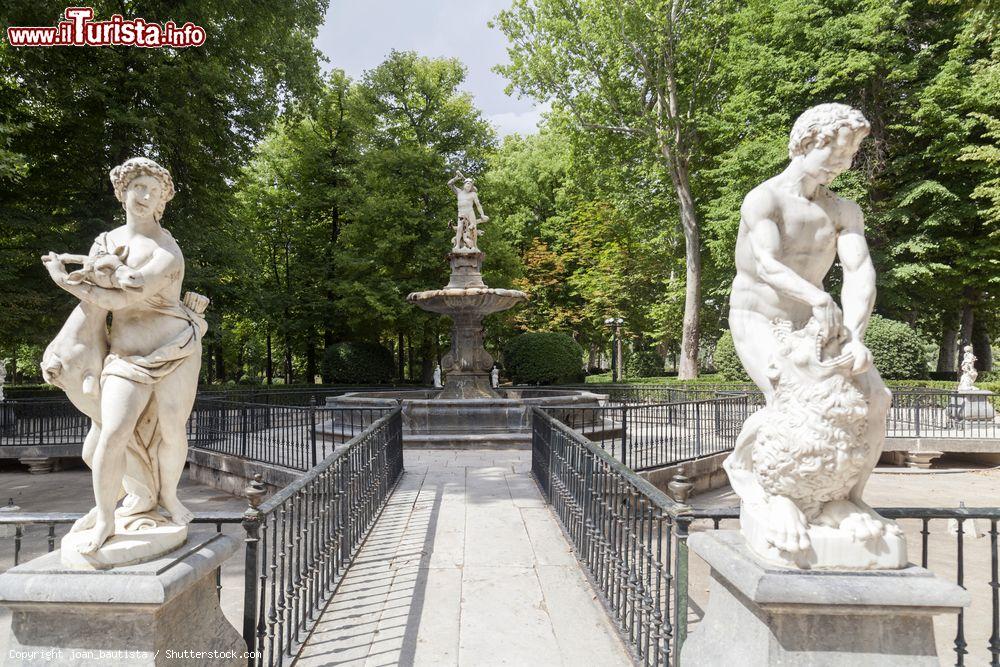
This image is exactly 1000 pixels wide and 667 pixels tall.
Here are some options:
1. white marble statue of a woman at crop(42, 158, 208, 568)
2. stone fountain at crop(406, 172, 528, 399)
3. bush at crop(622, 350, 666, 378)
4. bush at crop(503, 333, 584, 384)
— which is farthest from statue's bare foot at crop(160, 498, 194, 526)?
bush at crop(622, 350, 666, 378)

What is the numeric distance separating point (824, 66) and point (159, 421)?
83.6 ft

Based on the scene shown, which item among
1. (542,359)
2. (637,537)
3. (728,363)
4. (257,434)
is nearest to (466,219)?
(257,434)

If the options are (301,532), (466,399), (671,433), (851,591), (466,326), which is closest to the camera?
(851,591)

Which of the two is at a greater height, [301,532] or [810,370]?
[810,370]

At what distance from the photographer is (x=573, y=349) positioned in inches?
963

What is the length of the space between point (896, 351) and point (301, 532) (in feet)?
72.3

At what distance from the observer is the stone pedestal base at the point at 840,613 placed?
7.24 feet

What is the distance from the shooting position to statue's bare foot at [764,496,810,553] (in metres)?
2.33

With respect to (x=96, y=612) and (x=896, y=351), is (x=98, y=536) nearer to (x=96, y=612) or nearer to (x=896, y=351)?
(x=96, y=612)

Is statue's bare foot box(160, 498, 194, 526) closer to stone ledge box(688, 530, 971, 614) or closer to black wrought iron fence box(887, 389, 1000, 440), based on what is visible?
stone ledge box(688, 530, 971, 614)

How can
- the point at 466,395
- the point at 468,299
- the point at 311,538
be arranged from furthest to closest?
→ the point at 466,395 → the point at 468,299 → the point at 311,538

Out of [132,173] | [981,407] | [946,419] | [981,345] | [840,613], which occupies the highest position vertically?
[132,173]

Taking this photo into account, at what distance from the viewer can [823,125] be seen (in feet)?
A: 8.34

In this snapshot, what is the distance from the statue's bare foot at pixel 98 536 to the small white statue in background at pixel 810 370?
9.82 feet
